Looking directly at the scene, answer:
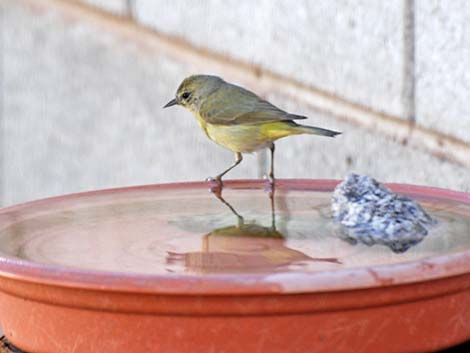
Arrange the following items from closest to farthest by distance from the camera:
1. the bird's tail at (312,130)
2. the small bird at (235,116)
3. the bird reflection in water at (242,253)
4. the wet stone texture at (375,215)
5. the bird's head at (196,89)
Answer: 1. the bird reflection in water at (242,253)
2. the wet stone texture at (375,215)
3. the bird's tail at (312,130)
4. the small bird at (235,116)
5. the bird's head at (196,89)

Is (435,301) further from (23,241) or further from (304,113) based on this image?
(304,113)

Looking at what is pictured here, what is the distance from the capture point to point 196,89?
437 centimetres

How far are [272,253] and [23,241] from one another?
53 cm

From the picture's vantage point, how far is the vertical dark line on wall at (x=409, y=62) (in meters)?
4.04

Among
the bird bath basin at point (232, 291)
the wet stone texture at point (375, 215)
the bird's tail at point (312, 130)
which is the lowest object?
the bird bath basin at point (232, 291)

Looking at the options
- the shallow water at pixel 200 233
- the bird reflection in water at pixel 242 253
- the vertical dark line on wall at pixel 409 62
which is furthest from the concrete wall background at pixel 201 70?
the bird reflection in water at pixel 242 253

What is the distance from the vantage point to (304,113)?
4621 mm

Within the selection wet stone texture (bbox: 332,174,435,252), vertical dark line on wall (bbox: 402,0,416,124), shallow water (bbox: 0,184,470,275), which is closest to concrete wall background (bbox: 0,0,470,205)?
vertical dark line on wall (bbox: 402,0,416,124)

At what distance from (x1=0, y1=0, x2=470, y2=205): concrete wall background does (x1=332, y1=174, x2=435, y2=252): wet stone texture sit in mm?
1334

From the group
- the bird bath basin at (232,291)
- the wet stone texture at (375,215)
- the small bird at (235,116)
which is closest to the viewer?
the bird bath basin at (232,291)

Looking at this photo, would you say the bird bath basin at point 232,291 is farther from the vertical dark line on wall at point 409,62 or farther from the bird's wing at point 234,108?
the vertical dark line on wall at point 409,62

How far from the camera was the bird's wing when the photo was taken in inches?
157

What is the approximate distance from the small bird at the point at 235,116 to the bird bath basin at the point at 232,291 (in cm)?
134

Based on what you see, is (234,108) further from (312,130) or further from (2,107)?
(2,107)
